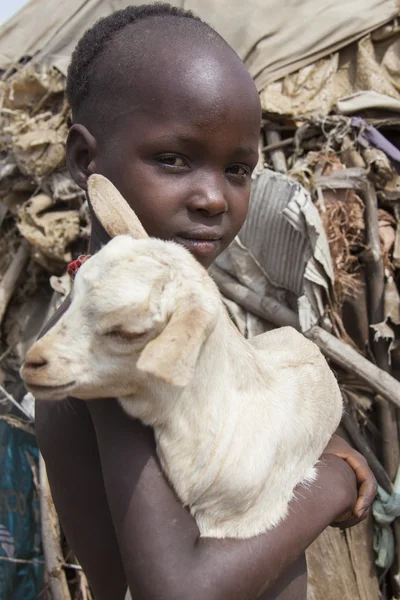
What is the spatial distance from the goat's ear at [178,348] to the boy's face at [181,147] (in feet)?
1.32

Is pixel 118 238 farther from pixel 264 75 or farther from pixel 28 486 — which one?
pixel 264 75

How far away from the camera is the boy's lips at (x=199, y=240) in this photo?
1.39 metres

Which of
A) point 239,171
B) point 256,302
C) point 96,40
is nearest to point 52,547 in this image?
point 256,302

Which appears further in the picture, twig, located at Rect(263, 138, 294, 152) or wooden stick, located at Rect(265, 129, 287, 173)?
twig, located at Rect(263, 138, 294, 152)

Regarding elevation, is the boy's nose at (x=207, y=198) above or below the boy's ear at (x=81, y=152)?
below

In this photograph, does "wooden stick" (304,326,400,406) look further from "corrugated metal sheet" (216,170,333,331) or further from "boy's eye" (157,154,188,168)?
"boy's eye" (157,154,188,168)

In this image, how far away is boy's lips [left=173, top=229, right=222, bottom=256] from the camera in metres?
1.39

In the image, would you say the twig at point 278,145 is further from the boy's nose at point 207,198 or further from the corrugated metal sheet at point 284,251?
the boy's nose at point 207,198

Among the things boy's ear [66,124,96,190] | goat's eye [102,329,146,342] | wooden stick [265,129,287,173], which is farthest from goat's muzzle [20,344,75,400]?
wooden stick [265,129,287,173]

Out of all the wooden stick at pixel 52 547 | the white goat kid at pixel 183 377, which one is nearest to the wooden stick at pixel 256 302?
the wooden stick at pixel 52 547

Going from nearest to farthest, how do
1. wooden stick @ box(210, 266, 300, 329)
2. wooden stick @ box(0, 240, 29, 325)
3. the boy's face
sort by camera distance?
the boy's face
wooden stick @ box(210, 266, 300, 329)
wooden stick @ box(0, 240, 29, 325)

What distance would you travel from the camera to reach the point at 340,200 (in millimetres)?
3600

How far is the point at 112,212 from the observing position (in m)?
1.20

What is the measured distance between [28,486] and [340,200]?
8.54ft
